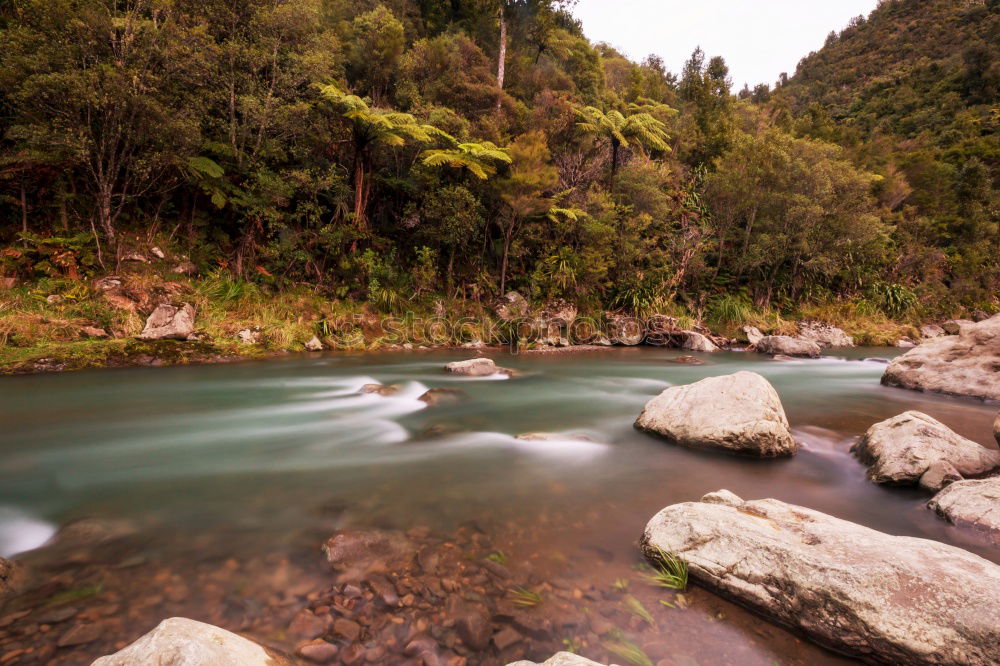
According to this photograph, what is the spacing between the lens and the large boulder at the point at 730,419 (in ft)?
15.7

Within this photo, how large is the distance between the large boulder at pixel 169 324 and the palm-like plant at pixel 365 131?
616cm

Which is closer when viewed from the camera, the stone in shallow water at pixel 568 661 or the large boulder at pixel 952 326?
the stone in shallow water at pixel 568 661

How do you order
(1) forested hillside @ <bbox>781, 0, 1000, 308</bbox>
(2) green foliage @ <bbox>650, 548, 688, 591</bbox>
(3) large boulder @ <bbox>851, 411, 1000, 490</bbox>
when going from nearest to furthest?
1. (2) green foliage @ <bbox>650, 548, 688, 591</bbox>
2. (3) large boulder @ <bbox>851, 411, 1000, 490</bbox>
3. (1) forested hillside @ <bbox>781, 0, 1000, 308</bbox>

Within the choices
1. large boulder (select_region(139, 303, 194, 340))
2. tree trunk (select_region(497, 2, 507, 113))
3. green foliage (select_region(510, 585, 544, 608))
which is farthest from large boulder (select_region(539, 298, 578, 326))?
green foliage (select_region(510, 585, 544, 608))

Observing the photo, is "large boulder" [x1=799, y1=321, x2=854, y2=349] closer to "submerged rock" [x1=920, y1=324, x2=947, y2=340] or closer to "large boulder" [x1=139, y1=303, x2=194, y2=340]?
"submerged rock" [x1=920, y1=324, x2=947, y2=340]

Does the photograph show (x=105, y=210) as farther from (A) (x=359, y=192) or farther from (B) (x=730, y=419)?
(B) (x=730, y=419)

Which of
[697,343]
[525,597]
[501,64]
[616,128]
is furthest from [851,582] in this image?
[501,64]

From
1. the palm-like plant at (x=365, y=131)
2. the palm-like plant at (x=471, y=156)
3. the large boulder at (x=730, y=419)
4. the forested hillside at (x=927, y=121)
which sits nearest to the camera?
the large boulder at (x=730, y=419)

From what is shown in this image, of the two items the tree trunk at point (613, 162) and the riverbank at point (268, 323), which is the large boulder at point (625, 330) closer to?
the riverbank at point (268, 323)

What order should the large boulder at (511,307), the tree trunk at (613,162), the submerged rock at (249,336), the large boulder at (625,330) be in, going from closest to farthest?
the submerged rock at (249,336) → the large boulder at (511,307) → the large boulder at (625,330) → the tree trunk at (613,162)

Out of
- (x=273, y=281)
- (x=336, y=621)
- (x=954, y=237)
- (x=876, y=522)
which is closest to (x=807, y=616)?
(x=876, y=522)

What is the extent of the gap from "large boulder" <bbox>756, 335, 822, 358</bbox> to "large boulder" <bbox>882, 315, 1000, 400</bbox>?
5207 millimetres

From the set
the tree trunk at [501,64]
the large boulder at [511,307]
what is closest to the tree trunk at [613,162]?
the tree trunk at [501,64]

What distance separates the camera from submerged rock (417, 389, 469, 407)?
7320 mm
